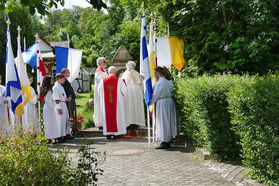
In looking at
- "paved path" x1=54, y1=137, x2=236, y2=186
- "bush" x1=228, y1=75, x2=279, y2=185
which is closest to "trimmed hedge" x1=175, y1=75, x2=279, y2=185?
"bush" x1=228, y1=75, x2=279, y2=185

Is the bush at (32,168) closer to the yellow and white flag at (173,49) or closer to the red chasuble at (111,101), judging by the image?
the red chasuble at (111,101)

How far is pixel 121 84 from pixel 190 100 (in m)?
3.88

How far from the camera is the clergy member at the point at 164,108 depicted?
891 centimetres

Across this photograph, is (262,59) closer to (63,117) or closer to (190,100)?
(190,100)

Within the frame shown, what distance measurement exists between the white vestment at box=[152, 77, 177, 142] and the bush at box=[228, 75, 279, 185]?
3.60 meters

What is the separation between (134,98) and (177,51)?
3.28 m

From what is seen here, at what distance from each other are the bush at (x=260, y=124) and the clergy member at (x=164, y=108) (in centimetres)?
361

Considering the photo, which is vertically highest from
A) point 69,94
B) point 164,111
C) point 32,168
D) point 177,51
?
point 177,51

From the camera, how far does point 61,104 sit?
1099 cm

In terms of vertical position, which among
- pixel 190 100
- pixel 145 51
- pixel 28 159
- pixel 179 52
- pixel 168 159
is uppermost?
pixel 179 52

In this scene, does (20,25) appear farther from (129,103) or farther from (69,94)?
(129,103)

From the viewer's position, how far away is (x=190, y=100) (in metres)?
7.77

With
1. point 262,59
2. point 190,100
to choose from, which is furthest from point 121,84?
point 262,59

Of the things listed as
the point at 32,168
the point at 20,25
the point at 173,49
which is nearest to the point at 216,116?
the point at 32,168
